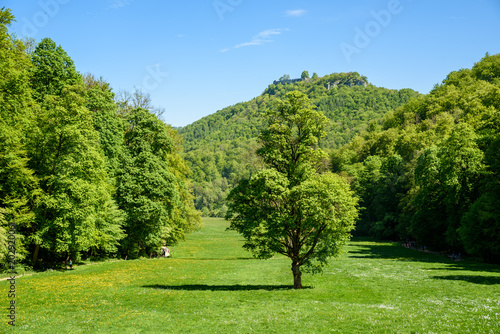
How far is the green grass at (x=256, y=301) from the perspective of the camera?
19406 mm

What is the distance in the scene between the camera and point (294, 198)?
28844mm

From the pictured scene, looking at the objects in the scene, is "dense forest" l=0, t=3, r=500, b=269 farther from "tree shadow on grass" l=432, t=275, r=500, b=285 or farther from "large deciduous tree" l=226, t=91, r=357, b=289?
"tree shadow on grass" l=432, t=275, r=500, b=285

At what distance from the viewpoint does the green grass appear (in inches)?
764

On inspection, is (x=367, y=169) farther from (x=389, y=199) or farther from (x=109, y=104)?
(x=109, y=104)

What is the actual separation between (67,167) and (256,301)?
24.2m

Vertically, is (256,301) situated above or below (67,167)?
below

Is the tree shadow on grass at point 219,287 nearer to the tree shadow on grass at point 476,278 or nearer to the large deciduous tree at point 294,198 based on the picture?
the large deciduous tree at point 294,198

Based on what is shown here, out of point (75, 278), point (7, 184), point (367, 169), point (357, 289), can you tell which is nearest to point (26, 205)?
point (7, 184)

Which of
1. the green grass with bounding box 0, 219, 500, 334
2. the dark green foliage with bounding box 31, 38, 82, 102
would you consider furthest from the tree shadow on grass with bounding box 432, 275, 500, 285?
the dark green foliage with bounding box 31, 38, 82, 102

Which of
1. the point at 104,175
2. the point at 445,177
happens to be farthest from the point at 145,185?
the point at 445,177

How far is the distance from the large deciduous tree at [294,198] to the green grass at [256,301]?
3.99 meters

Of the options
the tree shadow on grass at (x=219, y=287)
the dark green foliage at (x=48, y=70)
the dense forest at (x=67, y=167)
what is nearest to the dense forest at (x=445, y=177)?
the tree shadow on grass at (x=219, y=287)

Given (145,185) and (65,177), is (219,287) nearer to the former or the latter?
(65,177)

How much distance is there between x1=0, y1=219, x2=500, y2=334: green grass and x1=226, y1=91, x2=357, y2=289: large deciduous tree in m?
3.99
